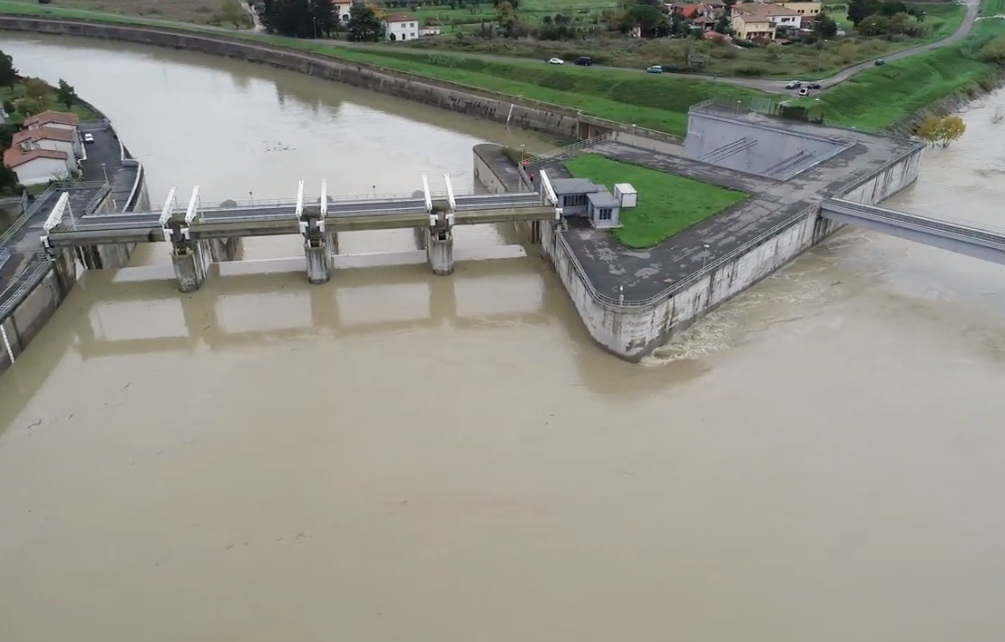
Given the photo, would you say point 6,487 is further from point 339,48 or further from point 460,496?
point 339,48

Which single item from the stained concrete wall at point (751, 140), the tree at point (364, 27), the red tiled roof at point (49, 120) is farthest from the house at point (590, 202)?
the tree at point (364, 27)

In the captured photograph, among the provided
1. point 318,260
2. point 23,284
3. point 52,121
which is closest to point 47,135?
point 52,121

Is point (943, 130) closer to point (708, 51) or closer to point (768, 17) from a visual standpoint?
point (708, 51)

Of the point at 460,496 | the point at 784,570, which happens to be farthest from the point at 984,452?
the point at 460,496

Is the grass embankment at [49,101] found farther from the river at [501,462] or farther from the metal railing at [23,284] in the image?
the river at [501,462]

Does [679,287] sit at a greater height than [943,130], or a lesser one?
lesser
